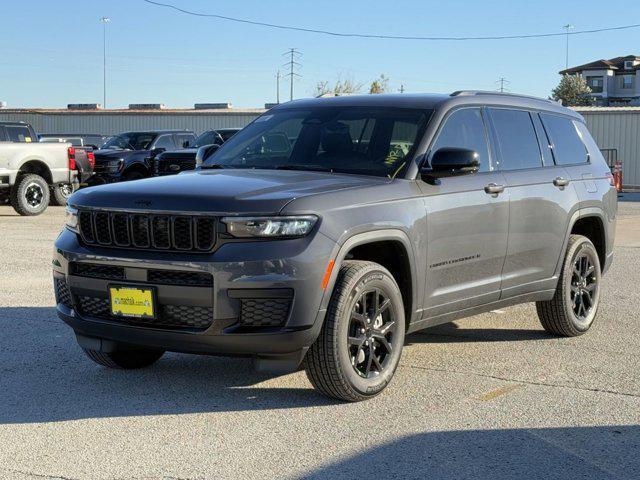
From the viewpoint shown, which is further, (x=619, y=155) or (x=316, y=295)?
(x=619, y=155)

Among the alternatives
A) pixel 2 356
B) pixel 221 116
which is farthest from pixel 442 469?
pixel 221 116

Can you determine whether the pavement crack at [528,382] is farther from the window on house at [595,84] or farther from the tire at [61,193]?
the window on house at [595,84]

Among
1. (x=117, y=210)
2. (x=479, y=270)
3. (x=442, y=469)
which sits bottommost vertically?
(x=442, y=469)

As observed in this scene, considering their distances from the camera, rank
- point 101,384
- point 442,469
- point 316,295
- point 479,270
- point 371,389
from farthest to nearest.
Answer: point 479,270, point 101,384, point 371,389, point 316,295, point 442,469

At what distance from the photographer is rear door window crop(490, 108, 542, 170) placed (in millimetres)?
7125

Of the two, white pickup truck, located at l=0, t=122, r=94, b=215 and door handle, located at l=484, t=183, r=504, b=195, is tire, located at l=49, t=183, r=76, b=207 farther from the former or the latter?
door handle, located at l=484, t=183, r=504, b=195

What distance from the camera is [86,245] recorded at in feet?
19.1

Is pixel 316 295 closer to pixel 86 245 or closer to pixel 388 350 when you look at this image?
pixel 388 350

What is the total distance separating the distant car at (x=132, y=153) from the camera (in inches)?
982

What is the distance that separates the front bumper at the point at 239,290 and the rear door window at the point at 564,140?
3082mm

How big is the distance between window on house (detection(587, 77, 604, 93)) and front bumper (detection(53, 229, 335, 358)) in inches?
4649

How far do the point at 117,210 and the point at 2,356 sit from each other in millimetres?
1940

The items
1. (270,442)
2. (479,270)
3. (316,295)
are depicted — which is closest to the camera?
(270,442)

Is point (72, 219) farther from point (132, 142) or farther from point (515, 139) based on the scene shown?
point (132, 142)
